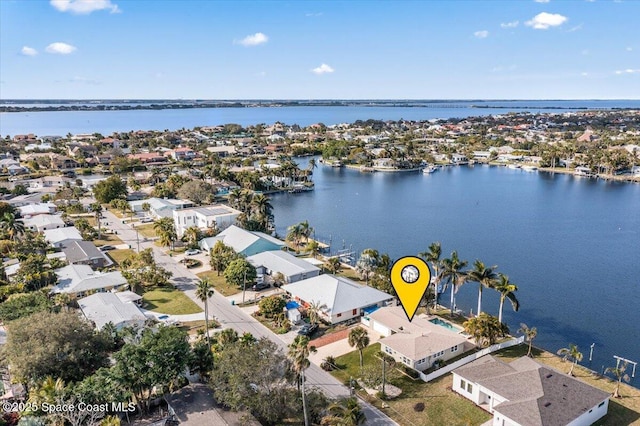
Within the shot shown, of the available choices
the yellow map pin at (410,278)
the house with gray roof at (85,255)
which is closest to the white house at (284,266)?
the house with gray roof at (85,255)

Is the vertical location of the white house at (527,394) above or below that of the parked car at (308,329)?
above

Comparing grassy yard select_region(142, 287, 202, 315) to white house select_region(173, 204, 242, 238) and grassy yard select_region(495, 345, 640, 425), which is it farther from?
grassy yard select_region(495, 345, 640, 425)

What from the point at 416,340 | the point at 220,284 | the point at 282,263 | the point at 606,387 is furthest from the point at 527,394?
the point at 220,284

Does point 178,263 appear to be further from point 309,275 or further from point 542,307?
point 542,307

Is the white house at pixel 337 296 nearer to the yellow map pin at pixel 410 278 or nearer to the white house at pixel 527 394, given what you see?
the yellow map pin at pixel 410 278

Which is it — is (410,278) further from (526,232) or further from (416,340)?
(526,232)

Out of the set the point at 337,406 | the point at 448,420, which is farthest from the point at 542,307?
the point at 337,406
